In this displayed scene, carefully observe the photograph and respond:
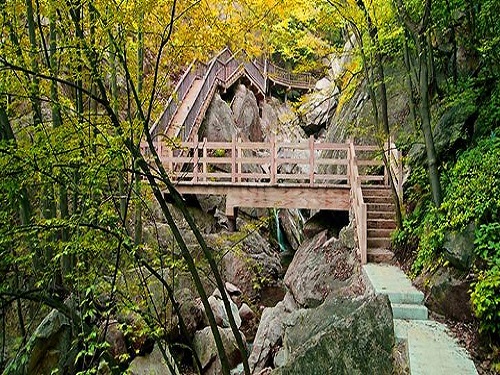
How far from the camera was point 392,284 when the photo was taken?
5355 mm

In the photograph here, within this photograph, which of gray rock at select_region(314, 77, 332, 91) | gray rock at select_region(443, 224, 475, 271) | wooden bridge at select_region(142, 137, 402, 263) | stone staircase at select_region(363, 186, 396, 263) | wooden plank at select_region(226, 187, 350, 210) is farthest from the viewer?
gray rock at select_region(314, 77, 332, 91)

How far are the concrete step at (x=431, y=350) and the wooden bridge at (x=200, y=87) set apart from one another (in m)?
6.67

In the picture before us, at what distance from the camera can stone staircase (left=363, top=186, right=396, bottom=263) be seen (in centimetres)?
677

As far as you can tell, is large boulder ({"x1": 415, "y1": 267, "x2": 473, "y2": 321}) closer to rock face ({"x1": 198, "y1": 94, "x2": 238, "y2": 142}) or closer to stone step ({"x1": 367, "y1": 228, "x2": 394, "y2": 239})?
stone step ({"x1": 367, "y1": 228, "x2": 394, "y2": 239})

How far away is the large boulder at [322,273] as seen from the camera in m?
7.33

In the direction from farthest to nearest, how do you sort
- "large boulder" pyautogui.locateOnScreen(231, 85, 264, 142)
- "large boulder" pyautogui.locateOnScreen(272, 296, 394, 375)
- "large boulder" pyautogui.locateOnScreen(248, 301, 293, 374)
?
"large boulder" pyautogui.locateOnScreen(231, 85, 264, 142)
"large boulder" pyautogui.locateOnScreen(248, 301, 293, 374)
"large boulder" pyautogui.locateOnScreen(272, 296, 394, 375)

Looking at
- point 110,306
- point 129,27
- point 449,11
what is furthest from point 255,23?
point 110,306

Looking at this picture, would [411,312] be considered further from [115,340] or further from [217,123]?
[217,123]

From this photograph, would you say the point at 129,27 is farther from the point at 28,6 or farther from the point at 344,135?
the point at 344,135

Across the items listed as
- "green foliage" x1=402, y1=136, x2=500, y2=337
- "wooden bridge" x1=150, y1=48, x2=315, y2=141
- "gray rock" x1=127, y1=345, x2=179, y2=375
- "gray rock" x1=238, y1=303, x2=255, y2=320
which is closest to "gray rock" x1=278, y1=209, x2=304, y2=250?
"wooden bridge" x1=150, y1=48, x2=315, y2=141

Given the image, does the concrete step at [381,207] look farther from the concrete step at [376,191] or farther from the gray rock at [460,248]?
the gray rock at [460,248]

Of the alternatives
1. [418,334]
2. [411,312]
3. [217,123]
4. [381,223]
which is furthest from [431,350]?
[217,123]

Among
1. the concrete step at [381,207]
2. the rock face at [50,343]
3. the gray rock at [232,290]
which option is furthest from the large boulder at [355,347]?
the gray rock at [232,290]

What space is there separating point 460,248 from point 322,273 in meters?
3.55
